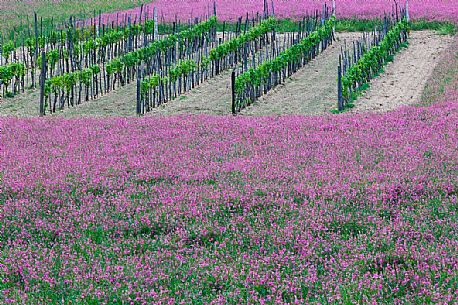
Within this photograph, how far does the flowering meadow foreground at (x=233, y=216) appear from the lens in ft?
24.2

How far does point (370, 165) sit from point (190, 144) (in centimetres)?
329

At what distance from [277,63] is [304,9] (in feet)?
56.4

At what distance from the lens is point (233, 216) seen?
9336 millimetres

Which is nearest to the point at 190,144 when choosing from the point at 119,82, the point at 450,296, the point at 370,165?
the point at 370,165

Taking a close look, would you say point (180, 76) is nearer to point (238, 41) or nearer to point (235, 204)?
point (238, 41)

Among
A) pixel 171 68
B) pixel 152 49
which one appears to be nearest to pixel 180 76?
pixel 171 68

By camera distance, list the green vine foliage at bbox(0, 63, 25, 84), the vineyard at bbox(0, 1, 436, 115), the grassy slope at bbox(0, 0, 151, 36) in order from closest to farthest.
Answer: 1. the vineyard at bbox(0, 1, 436, 115)
2. the green vine foliage at bbox(0, 63, 25, 84)
3. the grassy slope at bbox(0, 0, 151, 36)

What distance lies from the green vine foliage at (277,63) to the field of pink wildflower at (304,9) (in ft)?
25.2

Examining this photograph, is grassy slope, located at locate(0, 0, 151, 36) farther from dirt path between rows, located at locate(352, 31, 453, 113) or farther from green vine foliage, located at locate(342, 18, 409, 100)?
dirt path between rows, located at locate(352, 31, 453, 113)

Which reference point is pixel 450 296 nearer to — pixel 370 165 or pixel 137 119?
pixel 370 165

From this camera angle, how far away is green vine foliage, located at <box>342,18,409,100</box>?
2088 centimetres

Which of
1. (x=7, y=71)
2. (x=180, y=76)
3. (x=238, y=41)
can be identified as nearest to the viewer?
(x=180, y=76)

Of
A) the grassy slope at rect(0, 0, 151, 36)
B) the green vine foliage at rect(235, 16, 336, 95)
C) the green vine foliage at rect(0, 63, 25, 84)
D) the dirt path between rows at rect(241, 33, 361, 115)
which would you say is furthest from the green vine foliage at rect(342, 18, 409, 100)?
the grassy slope at rect(0, 0, 151, 36)

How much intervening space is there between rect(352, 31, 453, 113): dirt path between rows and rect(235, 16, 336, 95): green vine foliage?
266 centimetres
